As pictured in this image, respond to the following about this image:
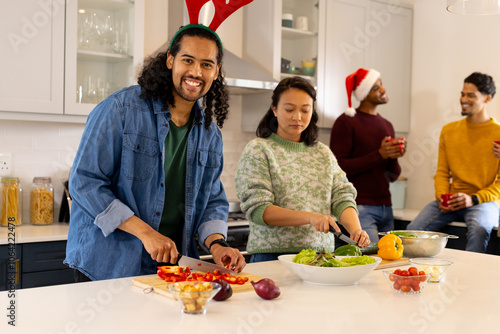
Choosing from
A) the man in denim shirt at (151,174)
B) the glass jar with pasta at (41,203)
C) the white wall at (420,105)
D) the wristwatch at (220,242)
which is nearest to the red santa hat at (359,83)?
the white wall at (420,105)

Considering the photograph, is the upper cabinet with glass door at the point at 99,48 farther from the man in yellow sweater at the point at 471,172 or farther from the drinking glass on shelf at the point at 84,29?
the man in yellow sweater at the point at 471,172

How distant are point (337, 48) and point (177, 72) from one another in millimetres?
2640

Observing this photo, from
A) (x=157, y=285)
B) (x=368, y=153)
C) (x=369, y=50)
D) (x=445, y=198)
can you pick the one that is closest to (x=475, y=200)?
(x=445, y=198)

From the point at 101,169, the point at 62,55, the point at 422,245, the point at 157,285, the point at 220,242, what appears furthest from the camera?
the point at 62,55

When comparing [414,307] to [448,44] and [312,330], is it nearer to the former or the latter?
[312,330]

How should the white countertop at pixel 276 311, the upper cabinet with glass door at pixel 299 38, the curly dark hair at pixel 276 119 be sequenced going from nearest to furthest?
the white countertop at pixel 276 311 → the curly dark hair at pixel 276 119 → the upper cabinet with glass door at pixel 299 38

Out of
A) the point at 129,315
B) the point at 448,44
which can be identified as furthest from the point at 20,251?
the point at 448,44

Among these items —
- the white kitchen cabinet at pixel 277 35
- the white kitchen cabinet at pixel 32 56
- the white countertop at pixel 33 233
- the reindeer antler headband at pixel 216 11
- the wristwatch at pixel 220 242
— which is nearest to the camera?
the wristwatch at pixel 220 242

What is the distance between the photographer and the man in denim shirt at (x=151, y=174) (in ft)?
5.74

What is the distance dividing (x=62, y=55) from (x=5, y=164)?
2.40 feet

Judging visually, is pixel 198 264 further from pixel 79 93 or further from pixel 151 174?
pixel 79 93

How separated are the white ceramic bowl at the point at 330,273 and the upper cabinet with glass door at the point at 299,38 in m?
2.56

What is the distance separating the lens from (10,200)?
3.20 meters

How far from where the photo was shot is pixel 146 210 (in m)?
1.86
